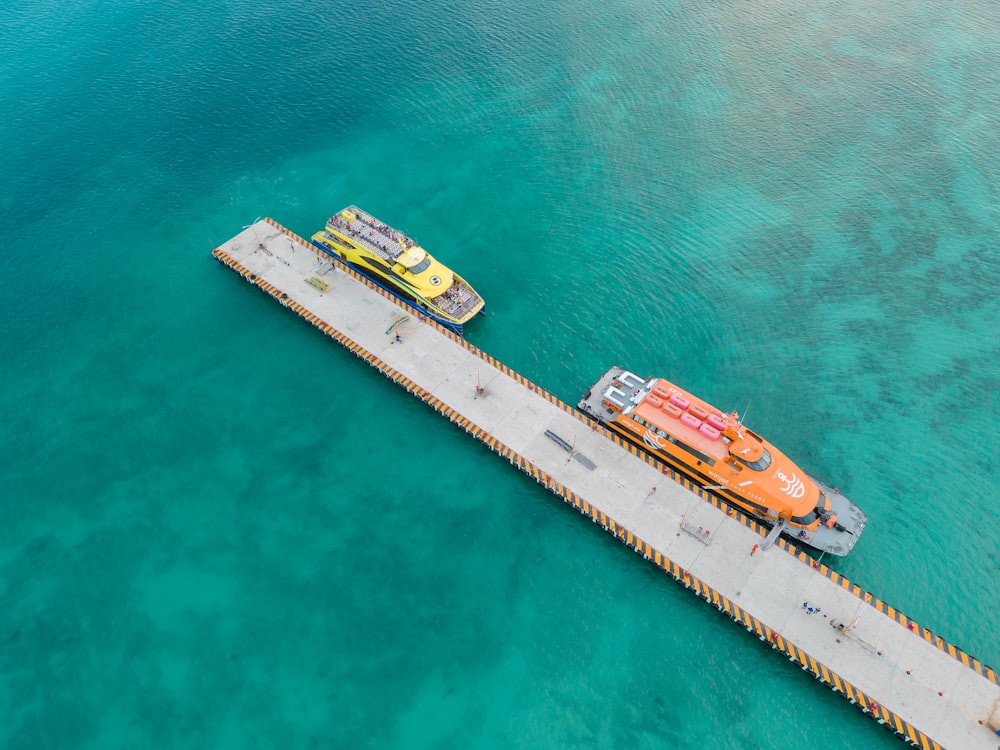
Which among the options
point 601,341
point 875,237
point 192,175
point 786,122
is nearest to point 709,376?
point 601,341

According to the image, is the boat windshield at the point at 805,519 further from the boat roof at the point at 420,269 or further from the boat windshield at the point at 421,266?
the boat windshield at the point at 421,266

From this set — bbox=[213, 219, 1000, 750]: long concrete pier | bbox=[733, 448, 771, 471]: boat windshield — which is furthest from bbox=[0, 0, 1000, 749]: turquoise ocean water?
bbox=[733, 448, 771, 471]: boat windshield

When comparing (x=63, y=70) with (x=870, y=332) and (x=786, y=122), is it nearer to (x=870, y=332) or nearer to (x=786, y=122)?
(x=786, y=122)

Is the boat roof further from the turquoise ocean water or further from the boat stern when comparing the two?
the boat stern

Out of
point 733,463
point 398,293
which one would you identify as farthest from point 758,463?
point 398,293

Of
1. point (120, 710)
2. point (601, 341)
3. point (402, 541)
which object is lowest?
point (120, 710)

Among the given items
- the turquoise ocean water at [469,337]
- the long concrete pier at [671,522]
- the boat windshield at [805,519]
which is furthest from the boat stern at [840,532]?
Answer: the turquoise ocean water at [469,337]

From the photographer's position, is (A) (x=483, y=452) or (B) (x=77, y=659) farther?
(A) (x=483, y=452)
